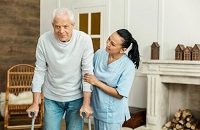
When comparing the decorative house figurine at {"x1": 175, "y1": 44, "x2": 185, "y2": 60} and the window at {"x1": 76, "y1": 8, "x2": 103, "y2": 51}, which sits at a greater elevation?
the window at {"x1": 76, "y1": 8, "x2": 103, "y2": 51}

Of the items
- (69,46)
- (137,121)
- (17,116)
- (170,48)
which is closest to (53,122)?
(69,46)

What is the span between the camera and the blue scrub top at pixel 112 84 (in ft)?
7.19

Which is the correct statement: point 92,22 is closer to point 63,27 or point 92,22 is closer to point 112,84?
point 112,84

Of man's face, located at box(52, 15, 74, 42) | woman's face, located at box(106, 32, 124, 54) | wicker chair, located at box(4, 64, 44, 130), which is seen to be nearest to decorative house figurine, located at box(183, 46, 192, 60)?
woman's face, located at box(106, 32, 124, 54)

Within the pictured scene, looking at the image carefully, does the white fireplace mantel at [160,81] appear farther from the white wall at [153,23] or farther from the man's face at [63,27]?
the man's face at [63,27]

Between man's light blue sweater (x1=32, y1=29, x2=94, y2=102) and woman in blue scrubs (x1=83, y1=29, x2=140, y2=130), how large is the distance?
146 mm

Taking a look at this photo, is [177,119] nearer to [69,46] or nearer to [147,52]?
[147,52]

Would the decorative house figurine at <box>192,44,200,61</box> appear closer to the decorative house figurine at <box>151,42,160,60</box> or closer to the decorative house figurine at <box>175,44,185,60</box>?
the decorative house figurine at <box>175,44,185,60</box>

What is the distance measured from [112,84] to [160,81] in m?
1.94

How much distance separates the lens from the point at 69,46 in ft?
6.61

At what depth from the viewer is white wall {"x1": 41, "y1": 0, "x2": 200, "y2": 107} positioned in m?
3.99

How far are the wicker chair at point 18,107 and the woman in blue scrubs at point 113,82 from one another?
2091 millimetres

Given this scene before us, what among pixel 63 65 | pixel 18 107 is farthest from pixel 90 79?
pixel 18 107

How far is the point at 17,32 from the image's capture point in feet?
16.8
